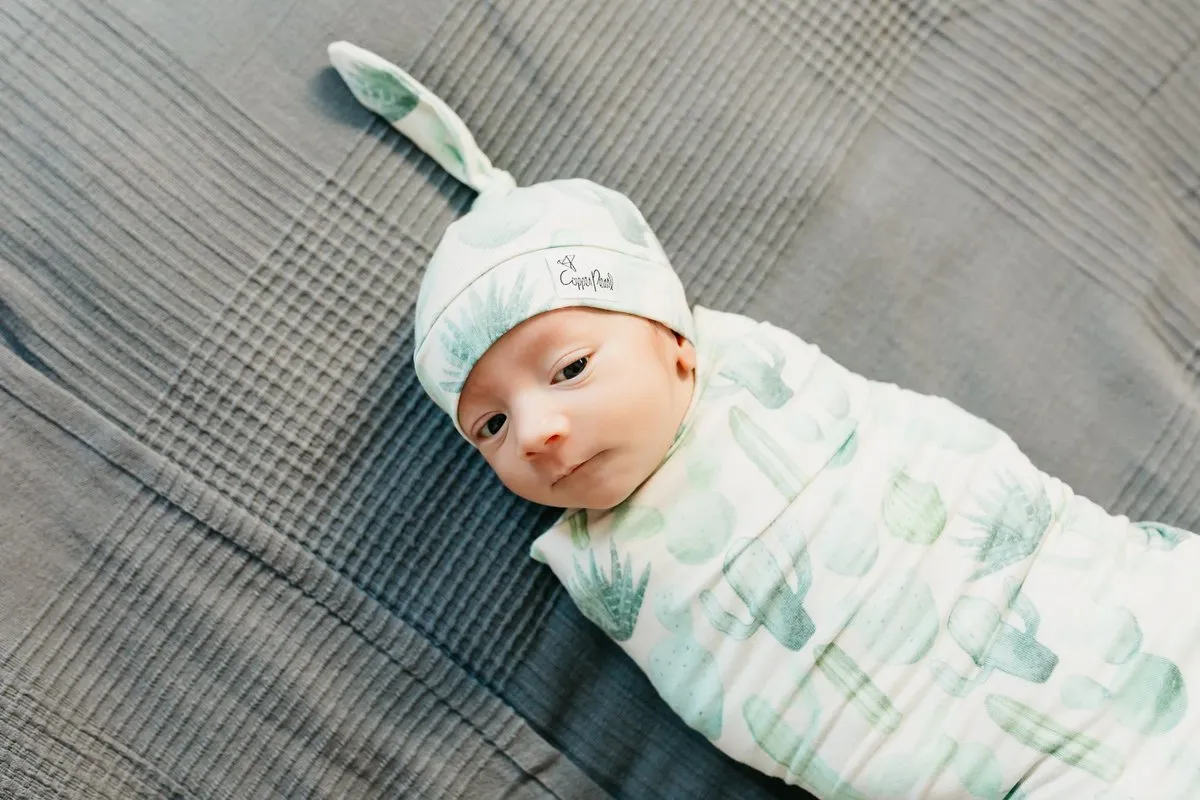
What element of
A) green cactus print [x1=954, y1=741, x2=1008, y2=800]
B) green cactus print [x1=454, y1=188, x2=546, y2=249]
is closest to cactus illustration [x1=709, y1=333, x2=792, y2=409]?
green cactus print [x1=454, y1=188, x2=546, y2=249]

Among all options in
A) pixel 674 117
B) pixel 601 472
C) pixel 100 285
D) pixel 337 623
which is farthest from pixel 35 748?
pixel 674 117

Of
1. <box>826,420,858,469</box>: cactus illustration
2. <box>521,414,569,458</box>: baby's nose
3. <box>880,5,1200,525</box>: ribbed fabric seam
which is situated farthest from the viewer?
<box>880,5,1200,525</box>: ribbed fabric seam

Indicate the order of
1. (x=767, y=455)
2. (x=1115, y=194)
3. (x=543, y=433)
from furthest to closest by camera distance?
1. (x=1115, y=194)
2. (x=767, y=455)
3. (x=543, y=433)

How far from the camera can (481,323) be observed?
2.75ft

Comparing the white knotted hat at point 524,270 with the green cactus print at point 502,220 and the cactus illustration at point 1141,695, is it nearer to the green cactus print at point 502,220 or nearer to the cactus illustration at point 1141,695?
the green cactus print at point 502,220

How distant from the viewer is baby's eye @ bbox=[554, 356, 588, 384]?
33.2 inches

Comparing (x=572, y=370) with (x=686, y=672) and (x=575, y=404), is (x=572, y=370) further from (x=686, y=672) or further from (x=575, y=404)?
(x=686, y=672)

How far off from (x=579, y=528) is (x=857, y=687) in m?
0.28

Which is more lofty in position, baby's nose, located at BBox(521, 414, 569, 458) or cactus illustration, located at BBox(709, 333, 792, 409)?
cactus illustration, located at BBox(709, 333, 792, 409)

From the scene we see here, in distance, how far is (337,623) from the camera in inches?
37.9

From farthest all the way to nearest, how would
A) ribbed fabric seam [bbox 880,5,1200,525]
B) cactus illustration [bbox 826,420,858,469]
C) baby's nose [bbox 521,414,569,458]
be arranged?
ribbed fabric seam [bbox 880,5,1200,525] < cactus illustration [bbox 826,420,858,469] < baby's nose [bbox 521,414,569,458]

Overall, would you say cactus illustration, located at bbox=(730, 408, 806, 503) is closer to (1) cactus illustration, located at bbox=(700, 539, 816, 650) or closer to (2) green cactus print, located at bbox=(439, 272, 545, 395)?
(1) cactus illustration, located at bbox=(700, 539, 816, 650)

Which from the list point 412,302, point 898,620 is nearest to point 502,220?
point 412,302

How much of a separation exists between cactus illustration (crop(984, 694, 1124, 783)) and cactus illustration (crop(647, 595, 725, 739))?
231mm
